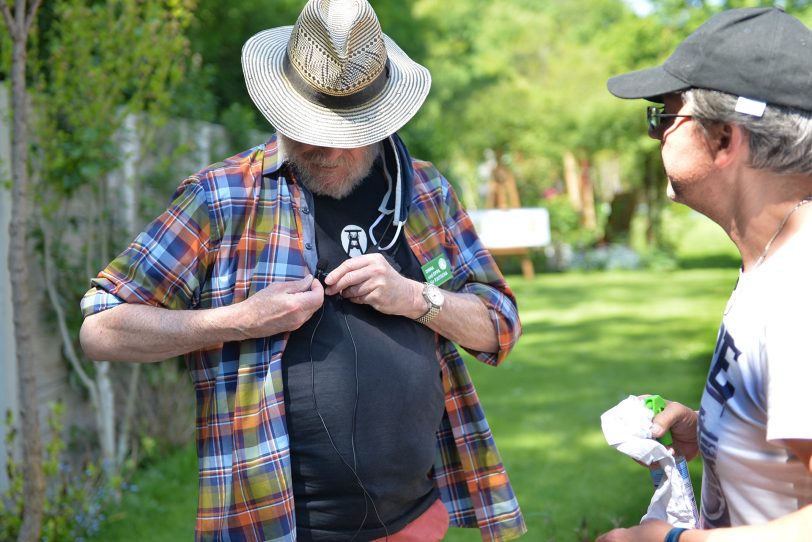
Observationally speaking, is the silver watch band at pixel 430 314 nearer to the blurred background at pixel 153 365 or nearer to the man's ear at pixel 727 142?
the man's ear at pixel 727 142

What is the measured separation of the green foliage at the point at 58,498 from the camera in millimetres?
4227

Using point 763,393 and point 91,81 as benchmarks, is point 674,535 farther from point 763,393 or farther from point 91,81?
point 91,81

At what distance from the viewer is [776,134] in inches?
68.9

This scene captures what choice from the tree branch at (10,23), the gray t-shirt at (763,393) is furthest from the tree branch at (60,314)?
the gray t-shirt at (763,393)

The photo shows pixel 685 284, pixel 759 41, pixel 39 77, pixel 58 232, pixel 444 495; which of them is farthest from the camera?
pixel 685 284

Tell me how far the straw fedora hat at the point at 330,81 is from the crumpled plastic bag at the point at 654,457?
1014 millimetres

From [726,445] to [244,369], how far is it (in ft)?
4.01

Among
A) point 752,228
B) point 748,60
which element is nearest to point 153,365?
point 752,228

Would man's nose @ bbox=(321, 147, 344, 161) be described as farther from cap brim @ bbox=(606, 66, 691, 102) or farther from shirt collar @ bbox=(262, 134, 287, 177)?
cap brim @ bbox=(606, 66, 691, 102)

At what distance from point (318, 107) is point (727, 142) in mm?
1142

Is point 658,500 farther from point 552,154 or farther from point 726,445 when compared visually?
point 552,154

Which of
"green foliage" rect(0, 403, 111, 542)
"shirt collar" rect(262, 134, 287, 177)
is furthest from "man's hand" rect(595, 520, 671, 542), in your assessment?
"green foliage" rect(0, 403, 111, 542)

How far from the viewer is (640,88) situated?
1.95 metres

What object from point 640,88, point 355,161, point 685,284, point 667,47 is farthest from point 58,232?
point 667,47
